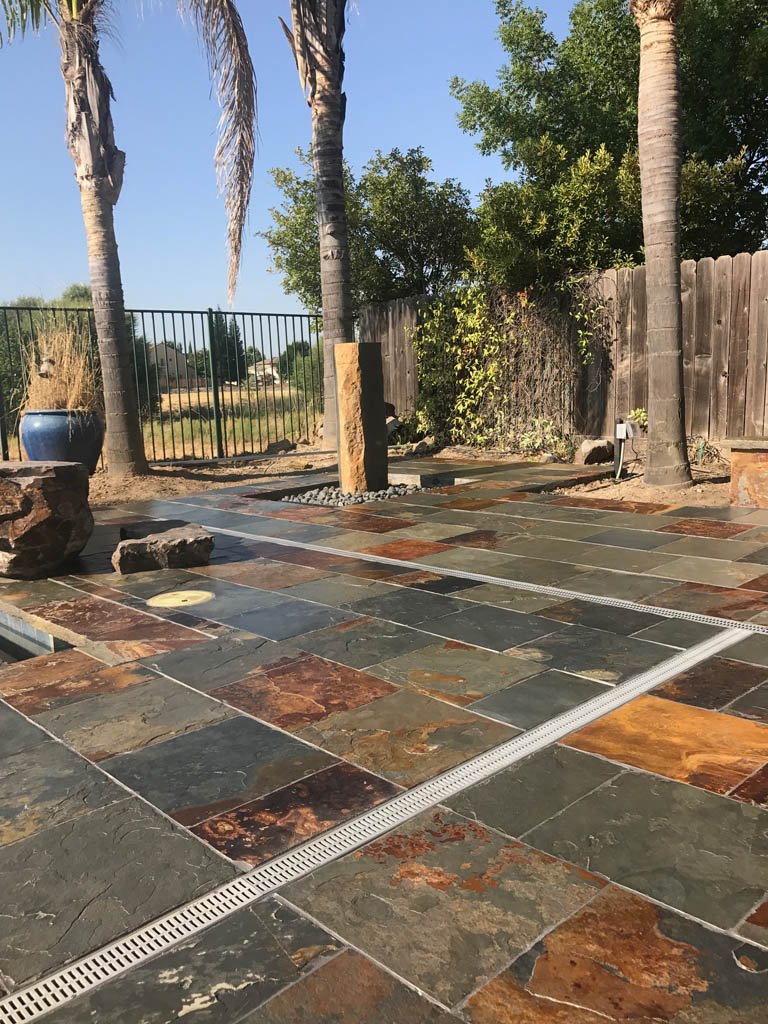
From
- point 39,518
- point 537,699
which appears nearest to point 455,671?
point 537,699

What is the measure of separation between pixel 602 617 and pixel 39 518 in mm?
3400

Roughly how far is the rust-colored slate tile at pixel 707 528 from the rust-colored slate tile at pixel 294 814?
3828 millimetres

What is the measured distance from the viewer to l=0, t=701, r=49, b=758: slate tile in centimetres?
262

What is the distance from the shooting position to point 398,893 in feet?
5.97

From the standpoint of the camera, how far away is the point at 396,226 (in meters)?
15.3

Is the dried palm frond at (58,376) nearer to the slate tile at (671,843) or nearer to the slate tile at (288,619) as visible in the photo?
the slate tile at (288,619)

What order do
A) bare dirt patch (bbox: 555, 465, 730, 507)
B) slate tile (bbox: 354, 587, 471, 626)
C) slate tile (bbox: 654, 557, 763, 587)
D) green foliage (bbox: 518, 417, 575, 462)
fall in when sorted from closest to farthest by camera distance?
slate tile (bbox: 354, 587, 471, 626), slate tile (bbox: 654, 557, 763, 587), bare dirt patch (bbox: 555, 465, 730, 507), green foliage (bbox: 518, 417, 575, 462)

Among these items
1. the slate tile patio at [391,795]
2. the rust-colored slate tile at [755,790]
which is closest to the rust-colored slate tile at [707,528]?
the slate tile patio at [391,795]

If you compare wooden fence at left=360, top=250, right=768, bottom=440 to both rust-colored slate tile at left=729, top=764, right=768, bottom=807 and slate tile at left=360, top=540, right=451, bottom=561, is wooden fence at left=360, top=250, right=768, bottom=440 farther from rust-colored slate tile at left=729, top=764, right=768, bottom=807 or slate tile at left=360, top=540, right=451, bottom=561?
rust-colored slate tile at left=729, top=764, right=768, bottom=807

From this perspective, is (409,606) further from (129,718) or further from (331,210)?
(331,210)

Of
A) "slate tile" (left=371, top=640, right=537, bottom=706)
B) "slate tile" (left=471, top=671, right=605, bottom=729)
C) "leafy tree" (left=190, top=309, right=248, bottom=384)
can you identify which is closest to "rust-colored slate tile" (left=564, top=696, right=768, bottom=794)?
"slate tile" (left=471, top=671, right=605, bottom=729)

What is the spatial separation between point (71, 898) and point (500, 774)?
1153 mm

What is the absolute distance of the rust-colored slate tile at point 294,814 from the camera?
2037mm

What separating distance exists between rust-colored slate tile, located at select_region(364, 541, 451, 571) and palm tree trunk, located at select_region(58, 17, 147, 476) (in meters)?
4.85
